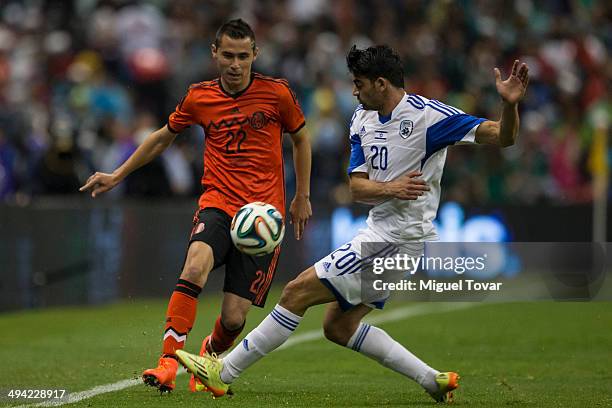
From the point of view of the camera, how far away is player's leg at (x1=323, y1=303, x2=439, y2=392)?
7914 mm

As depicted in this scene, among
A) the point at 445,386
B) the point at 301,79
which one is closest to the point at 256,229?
the point at 445,386

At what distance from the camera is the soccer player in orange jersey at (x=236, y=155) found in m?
8.47

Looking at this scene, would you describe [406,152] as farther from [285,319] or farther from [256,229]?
[285,319]

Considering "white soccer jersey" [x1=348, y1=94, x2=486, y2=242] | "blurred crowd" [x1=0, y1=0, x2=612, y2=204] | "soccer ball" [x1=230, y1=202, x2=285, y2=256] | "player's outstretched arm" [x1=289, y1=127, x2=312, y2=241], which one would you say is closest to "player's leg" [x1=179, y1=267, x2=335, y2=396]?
"soccer ball" [x1=230, y1=202, x2=285, y2=256]

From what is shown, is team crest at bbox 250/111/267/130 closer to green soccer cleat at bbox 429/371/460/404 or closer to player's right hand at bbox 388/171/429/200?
player's right hand at bbox 388/171/429/200

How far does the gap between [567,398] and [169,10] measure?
14.2m

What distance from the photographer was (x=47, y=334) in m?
12.7

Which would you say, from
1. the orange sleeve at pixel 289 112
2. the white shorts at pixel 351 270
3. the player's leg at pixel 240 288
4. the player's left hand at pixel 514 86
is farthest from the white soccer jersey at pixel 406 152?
the player's leg at pixel 240 288

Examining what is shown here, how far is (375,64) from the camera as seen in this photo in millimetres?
7664

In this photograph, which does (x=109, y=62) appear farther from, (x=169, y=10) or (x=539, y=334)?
(x=539, y=334)

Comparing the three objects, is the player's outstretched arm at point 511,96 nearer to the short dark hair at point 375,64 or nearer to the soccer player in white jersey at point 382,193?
the soccer player in white jersey at point 382,193

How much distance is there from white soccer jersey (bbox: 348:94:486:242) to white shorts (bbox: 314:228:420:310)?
10 cm

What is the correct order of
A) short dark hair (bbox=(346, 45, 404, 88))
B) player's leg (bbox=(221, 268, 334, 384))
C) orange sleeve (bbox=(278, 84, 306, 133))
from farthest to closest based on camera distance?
1. orange sleeve (bbox=(278, 84, 306, 133))
2. player's leg (bbox=(221, 268, 334, 384))
3. short dark hair (bbox=(346, 45, 404, 88))

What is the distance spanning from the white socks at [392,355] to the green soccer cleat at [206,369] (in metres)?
0.84
